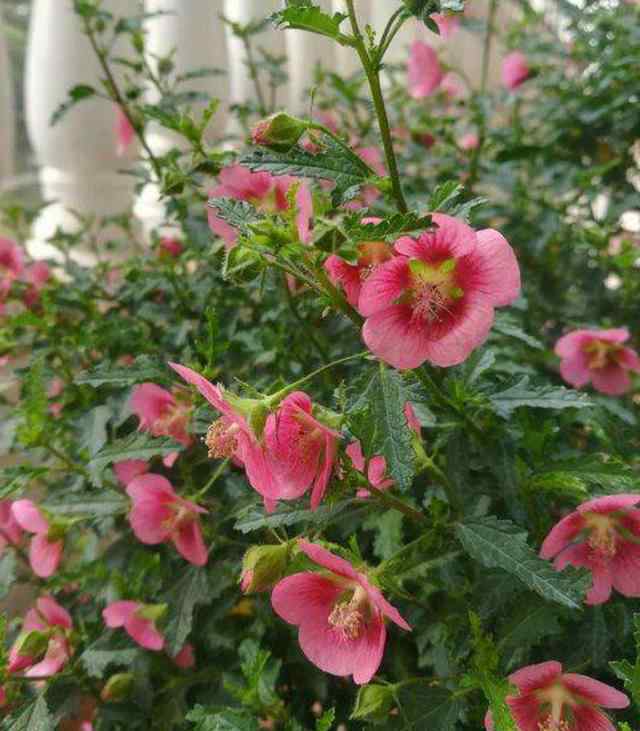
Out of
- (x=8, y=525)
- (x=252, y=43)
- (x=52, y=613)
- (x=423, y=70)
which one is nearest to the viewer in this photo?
(x=52, y=613)

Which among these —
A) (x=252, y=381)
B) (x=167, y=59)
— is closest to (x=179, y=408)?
(x=252, y=381)

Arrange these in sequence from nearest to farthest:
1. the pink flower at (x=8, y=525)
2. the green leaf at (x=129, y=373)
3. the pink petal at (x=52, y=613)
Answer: the green leaf at (x=129, y=373) → the pink petal at (x=52, y=613) → the pink flower at (x=8, y=525)

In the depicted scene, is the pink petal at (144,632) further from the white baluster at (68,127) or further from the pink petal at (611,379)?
the white baluster at (68,127)

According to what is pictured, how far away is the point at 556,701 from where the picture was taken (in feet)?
1.85

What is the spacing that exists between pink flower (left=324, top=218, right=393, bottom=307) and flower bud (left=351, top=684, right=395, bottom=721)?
31 centimetres

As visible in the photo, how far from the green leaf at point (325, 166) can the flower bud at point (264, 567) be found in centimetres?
25

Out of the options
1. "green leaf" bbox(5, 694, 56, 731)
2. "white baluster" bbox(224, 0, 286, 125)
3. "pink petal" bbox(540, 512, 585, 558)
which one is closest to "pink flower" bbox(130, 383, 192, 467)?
"green leaf" bbox(5, 694, 56, 731)

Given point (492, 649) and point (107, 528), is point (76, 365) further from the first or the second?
point (492, 649)

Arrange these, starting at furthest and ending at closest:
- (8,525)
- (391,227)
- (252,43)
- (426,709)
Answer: (252,43), (8,525), (426,709), (391,227)

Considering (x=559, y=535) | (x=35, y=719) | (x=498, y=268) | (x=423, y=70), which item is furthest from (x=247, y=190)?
(x=423, y=70)

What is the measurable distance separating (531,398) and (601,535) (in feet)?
0.41

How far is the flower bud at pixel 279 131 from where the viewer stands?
1.72ft

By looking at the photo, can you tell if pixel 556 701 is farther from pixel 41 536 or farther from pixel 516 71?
pixel 516 71

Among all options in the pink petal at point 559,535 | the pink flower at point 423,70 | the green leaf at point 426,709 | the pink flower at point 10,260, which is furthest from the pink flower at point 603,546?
the pink flower at point 423,70
